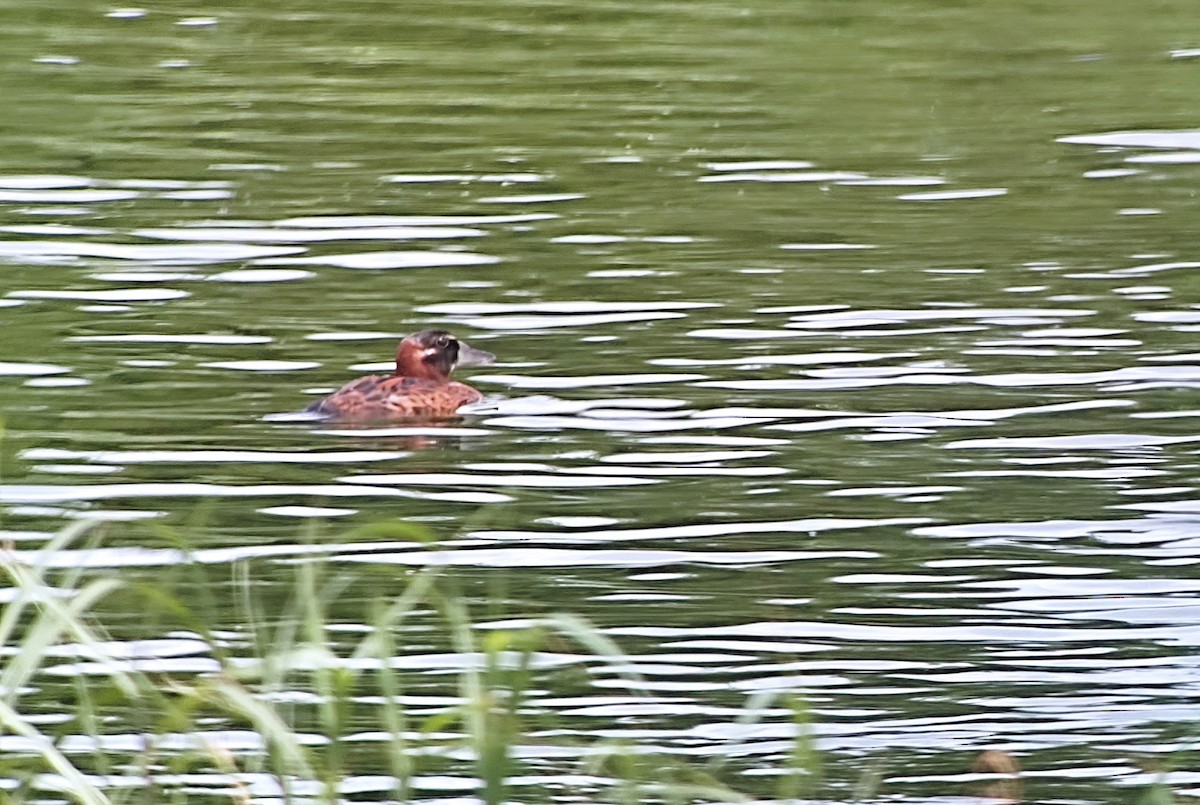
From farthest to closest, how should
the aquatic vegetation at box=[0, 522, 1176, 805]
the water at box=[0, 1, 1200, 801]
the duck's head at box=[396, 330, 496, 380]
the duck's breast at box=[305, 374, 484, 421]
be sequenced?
1. the duck's head at box=[396, 330, 496, 380]
2. the duck's breast at box=[305, 374, 484, 421]
3. the water at box=[0, 1, 1200, 801]
4. the aquatic vegetation at box=[0, 522, 1176, 805]

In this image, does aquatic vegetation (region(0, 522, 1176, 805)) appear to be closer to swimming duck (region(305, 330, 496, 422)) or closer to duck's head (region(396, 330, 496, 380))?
swimming duck (region(305, 330, 496, 422))

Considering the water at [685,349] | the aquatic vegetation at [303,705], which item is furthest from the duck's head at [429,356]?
the aquatic vegetation at [303,705]

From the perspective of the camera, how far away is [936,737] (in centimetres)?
770

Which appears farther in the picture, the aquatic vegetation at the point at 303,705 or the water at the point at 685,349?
the water at the point at 685,349

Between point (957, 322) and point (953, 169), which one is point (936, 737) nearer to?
point (957, 322)

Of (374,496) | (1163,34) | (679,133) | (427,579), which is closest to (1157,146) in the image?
(679,133)

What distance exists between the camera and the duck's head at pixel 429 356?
38.7 ft

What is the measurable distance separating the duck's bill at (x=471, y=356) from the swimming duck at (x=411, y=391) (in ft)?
0.16

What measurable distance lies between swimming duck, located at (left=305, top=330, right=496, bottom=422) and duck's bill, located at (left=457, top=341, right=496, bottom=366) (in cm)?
Result: 5

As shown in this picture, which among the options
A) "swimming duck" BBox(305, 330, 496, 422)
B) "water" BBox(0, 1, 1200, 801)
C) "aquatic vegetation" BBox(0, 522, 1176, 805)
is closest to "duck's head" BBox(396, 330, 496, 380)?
"swimming duck" BBox(305, 330, 496, 422)

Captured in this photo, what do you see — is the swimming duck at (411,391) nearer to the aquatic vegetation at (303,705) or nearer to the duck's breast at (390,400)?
the duck's breast at (390,400)

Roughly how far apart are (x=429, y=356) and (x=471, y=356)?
448 mm

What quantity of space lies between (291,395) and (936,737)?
4820 millimetres

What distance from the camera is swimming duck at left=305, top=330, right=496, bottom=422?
38.1 ft
